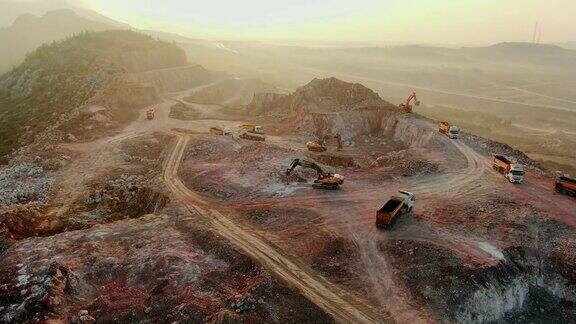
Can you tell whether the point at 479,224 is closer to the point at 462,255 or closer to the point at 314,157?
the point at 462,255

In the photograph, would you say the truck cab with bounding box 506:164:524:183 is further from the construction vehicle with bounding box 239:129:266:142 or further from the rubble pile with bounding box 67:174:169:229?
the rubble pile with bounding box 67:174:169:229

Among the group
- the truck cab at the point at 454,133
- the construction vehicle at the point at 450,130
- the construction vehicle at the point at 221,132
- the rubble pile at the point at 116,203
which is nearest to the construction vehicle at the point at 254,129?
the construction vehicle at the point at 221,132

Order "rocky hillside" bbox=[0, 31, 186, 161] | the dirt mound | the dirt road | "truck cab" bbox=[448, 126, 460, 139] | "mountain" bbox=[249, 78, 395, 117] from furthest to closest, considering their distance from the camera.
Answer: "mountain" bbox=[249, 78, 395, 117], "rocky hillside" bbox=[0, 31, 186, 161], "truck cab" bbox=[448, 126, 460, 139], the dirt road, the dirt mound

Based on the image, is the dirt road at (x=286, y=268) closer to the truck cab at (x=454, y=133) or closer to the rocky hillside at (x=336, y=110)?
the rocky hillside at (x=336, y=110)

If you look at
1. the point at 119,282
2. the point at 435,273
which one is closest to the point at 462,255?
the point at 435,273

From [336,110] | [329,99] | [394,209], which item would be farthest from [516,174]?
[329,99]

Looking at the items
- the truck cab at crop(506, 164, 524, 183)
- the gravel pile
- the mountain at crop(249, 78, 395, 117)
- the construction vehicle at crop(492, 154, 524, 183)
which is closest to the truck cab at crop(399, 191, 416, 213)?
the truck cab at crop(506, 164, 524, 183)
